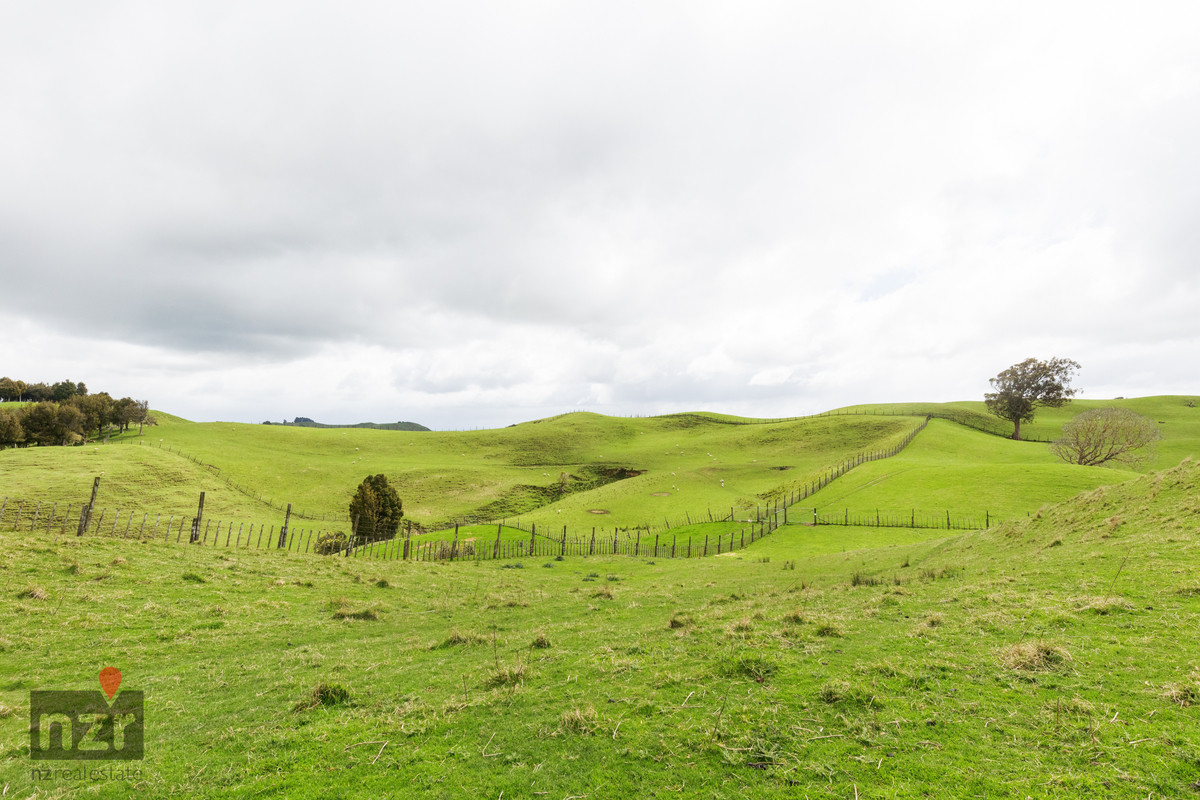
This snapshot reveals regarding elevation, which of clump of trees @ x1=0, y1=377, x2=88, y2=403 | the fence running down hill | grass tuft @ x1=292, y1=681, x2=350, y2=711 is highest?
clump of trees @ x1=0, y1=377, x2=88, y2=403

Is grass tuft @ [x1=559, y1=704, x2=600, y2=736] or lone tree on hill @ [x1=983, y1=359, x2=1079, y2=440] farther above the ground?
lone tree on hill @ [x1=983, y1=359, x2=1079, y2=440]

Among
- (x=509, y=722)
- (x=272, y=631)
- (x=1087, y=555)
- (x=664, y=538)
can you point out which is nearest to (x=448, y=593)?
(x=272, y=631)

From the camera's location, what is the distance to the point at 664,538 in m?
53.5

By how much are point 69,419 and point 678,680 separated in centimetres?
13314

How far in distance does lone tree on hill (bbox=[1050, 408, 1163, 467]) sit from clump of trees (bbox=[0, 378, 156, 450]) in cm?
17289

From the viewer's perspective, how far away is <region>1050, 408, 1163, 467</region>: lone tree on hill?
67312mm

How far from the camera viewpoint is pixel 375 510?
53.5 m

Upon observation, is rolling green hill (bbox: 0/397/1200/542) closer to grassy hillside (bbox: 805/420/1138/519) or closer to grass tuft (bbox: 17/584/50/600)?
grassy hillside (bbox: 805/420/1138/519)

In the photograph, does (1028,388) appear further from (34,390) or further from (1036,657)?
(34,390)

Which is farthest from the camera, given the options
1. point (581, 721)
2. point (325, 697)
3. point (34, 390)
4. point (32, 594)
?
point (34, 390)

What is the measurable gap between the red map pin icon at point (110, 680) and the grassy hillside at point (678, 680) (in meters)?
0.23

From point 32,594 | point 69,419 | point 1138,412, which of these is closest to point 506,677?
point 32,594

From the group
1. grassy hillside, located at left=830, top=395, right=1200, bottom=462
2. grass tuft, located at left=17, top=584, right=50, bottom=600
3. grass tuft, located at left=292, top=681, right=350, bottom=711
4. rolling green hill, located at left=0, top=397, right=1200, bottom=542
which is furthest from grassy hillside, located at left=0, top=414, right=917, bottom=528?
grass tuft, located at left=292, top=681, right=350, bottom=711

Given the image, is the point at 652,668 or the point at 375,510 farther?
the point at 375,510
